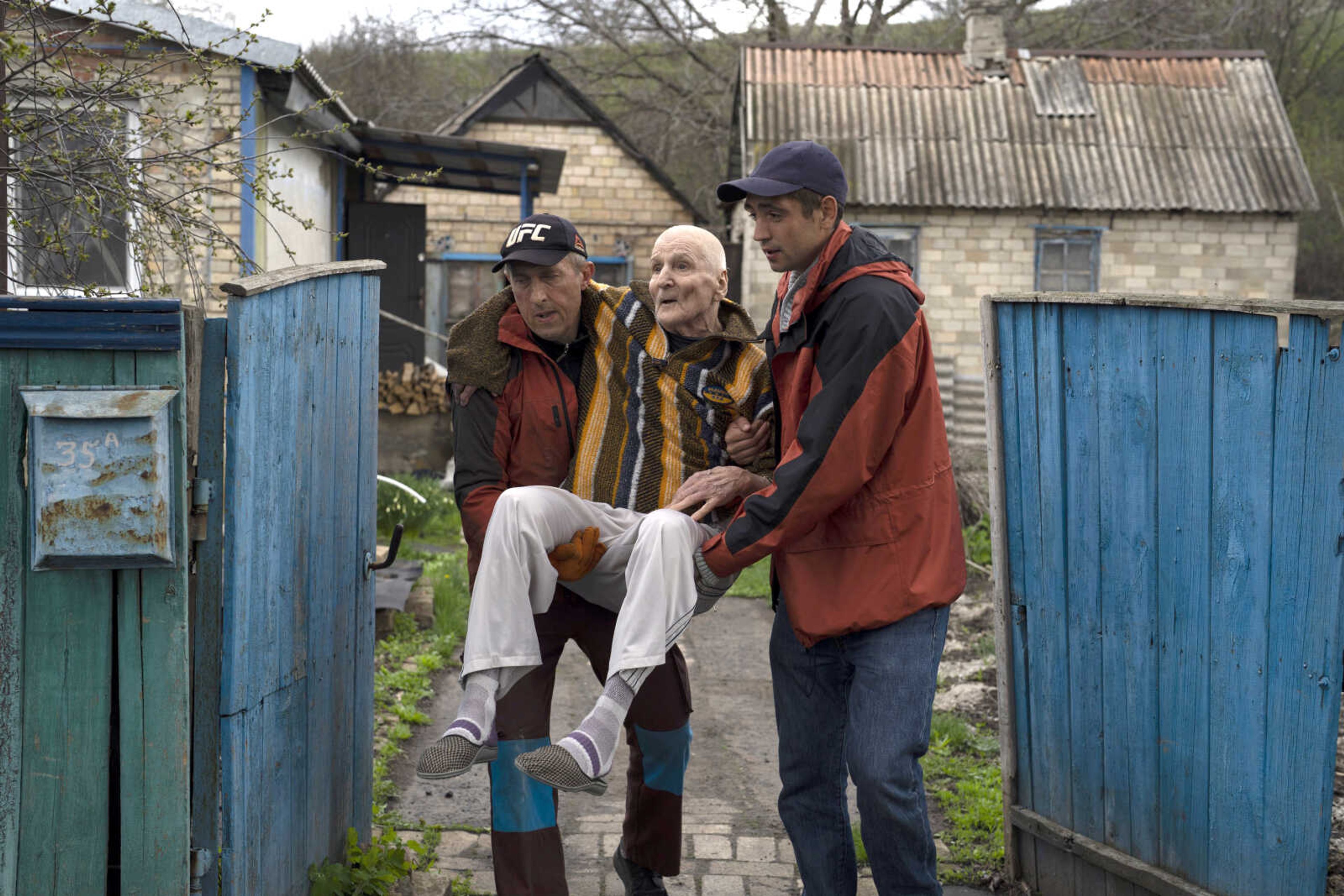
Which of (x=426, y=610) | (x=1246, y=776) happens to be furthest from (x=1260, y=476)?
(x=426, y=610)

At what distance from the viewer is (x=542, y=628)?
343 centimetres

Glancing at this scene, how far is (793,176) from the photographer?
118 inches

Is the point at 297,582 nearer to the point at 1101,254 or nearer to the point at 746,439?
the point at 746,439

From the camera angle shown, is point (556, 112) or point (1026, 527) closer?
point (1026, 527)

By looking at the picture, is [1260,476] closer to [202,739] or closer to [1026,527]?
[1026,527]

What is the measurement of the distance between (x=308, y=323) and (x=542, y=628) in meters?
1.07

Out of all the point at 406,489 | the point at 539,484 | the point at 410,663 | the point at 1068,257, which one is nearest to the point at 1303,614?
the point at 539,484

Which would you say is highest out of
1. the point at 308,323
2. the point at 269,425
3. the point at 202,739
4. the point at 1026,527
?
the point at 308,323

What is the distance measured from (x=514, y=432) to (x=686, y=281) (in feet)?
2.08

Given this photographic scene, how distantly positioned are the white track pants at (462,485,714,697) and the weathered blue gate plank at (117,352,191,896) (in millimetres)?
675

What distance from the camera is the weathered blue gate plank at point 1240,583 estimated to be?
279 centimetres

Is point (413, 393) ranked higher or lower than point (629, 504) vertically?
higher

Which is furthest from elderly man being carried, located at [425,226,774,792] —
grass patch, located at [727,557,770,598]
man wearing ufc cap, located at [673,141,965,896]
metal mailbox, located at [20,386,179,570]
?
grass patch, located at [727,557,770,598]

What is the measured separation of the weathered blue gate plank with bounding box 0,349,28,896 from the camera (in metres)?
2.32
